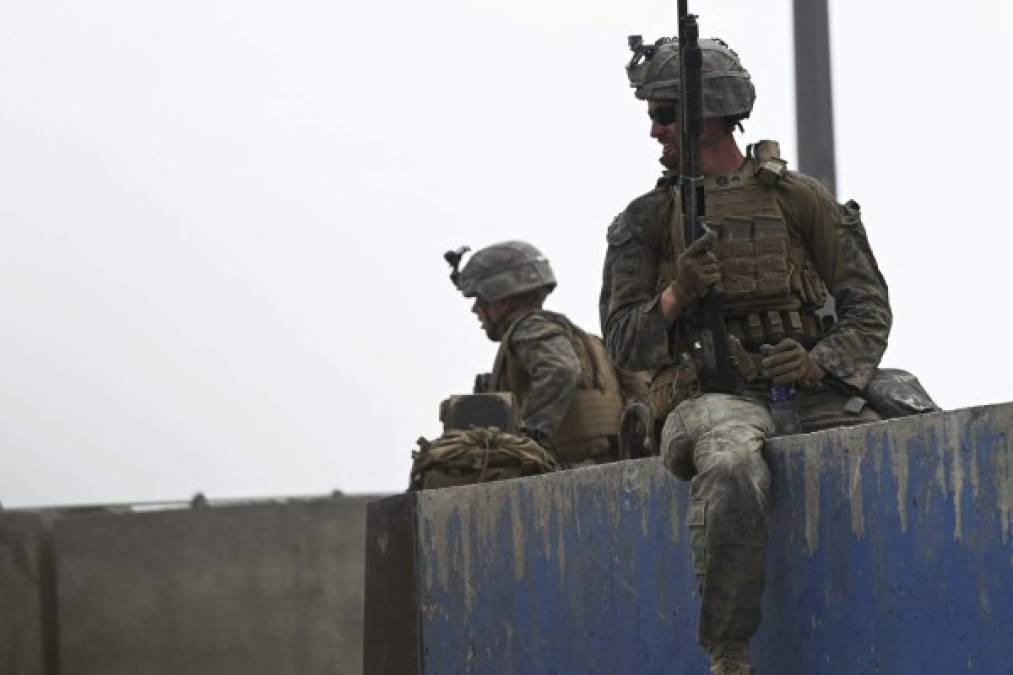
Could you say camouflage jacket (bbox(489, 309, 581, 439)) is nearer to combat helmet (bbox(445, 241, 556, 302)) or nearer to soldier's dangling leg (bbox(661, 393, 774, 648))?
combat helmet (bbox(445, 241, 556, 302))

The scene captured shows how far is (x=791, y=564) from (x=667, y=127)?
4.29 feet

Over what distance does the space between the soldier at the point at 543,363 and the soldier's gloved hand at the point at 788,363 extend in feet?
13.8

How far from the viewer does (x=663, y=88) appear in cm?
780

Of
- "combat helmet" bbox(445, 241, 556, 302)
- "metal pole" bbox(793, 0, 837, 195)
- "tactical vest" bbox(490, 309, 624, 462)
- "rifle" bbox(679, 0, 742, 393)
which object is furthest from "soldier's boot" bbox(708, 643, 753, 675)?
"combat helmet" bbox(445, 241, 556, 302)

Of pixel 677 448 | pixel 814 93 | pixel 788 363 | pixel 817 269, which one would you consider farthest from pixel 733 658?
pixel 814 93

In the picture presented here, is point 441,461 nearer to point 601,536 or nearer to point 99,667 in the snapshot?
point 601,536

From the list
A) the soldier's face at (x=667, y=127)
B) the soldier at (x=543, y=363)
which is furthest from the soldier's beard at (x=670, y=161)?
the soldier at (x=543, y=363)

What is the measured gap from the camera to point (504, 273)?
12773 millimetres

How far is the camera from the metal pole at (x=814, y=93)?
36.5ft

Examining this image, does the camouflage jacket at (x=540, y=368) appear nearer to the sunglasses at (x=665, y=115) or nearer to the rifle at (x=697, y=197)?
the sunglasses at (x=665, y=115)

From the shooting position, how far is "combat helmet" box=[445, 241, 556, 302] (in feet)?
41.8

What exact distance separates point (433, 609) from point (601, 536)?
151 cm

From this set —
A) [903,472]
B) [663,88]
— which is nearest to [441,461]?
[663,88]

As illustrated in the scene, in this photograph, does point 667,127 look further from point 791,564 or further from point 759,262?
point 791,564
